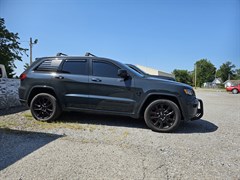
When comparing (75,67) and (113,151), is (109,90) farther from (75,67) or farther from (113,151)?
(113,151)

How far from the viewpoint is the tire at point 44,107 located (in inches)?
175

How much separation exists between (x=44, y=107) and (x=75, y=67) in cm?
133

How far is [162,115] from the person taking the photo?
404 centimetres

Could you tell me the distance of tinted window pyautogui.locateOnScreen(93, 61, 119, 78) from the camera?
435 cm

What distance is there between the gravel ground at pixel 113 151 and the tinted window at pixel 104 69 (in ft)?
4.29

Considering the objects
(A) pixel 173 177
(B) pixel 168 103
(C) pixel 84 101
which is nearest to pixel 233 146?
(B) pixel 168 103

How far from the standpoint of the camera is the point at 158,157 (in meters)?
2.71

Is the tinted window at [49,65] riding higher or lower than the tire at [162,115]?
higher

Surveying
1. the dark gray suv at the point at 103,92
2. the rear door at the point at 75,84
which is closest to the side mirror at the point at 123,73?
the dark gray suv at the point at 103,92

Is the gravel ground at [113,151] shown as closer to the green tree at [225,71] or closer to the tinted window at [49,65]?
the tinted window at [49,65]

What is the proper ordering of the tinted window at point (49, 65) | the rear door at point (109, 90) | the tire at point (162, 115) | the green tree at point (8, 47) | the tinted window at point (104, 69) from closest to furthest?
→ the tire at point (162, 115) → the rear door at point (109, 90) → the tinted window at point (104, 69) → the tinted window at point (49, 65) → the green tree at point (8, 47)

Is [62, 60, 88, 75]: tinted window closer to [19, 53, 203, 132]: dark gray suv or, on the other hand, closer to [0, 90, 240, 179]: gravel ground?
[19, 53, 203, 132]: dark gray suv

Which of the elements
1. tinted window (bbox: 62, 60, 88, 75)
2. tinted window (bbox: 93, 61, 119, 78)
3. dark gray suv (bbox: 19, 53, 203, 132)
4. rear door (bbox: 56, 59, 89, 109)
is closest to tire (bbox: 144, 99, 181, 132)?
dark gray suv (bbox: 19, 53, 203, 132)

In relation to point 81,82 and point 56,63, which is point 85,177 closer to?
point 81,82
